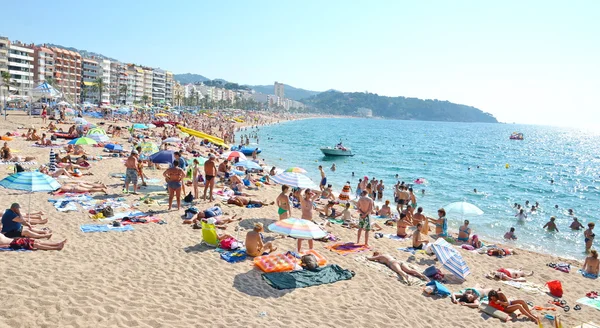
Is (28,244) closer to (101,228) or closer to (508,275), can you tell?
(101,228)

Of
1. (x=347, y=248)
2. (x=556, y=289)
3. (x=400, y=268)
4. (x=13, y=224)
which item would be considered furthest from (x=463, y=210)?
(x=13, y=224)

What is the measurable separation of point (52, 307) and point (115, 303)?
2.49ft

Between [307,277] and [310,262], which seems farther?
[310,262]

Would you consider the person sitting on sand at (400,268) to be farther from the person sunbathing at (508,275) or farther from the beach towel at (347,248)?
the person sunbathing at (508,275)

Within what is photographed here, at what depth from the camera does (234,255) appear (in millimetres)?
8359

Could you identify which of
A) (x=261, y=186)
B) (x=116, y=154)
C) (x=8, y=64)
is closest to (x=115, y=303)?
(x=261, y=186)

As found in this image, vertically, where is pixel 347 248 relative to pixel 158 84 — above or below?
below

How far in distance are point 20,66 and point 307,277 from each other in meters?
77.0

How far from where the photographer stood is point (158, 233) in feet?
30.7

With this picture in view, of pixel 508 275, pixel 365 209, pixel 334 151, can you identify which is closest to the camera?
pixel 508 275

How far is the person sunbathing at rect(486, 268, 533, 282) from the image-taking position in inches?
393

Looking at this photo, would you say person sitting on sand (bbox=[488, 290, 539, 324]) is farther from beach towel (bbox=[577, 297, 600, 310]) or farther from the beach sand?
beach towel (bbox=[577, 297, 600, 310])

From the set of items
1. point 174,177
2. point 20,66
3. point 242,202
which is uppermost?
point 20,66

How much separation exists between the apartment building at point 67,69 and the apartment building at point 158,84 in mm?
30222
